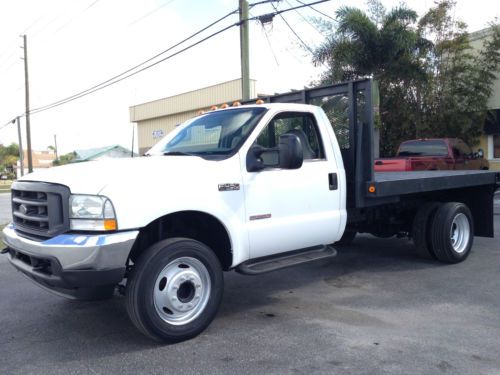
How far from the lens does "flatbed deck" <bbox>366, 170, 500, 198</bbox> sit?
564 centimetres

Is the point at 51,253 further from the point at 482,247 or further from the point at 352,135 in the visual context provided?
the point at 482,247

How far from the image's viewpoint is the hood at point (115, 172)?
12.2 feet

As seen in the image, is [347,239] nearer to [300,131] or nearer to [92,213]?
[300,131]

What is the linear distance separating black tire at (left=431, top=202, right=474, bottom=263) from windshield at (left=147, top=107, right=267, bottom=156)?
3.32 m

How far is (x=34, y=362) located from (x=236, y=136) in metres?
2.63

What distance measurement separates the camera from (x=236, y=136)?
4.78 metres

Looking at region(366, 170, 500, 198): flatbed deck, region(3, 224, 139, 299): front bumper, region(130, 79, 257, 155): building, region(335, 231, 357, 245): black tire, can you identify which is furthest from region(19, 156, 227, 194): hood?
region(130, 79, 257, 155): building

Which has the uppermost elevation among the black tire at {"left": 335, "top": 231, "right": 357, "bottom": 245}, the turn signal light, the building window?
the building window

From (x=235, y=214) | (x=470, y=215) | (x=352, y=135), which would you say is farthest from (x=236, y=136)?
(x=470, y=215)

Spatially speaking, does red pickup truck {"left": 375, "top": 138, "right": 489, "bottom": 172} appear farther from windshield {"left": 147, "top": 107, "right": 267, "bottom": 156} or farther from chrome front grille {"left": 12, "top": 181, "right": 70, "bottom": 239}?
chrome front grille {"left": 12, "top": 181, "right": 70, "bottom": 239}

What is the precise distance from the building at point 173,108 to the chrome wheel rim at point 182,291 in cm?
2335

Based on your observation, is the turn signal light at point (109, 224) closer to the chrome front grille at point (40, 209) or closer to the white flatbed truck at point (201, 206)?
the white flatbed truck at point (201, 206)

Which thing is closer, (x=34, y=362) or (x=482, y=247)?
(x=34, y=362)

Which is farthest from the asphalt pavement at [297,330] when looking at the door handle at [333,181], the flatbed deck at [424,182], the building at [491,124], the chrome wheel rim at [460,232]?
the building at [491,124]
